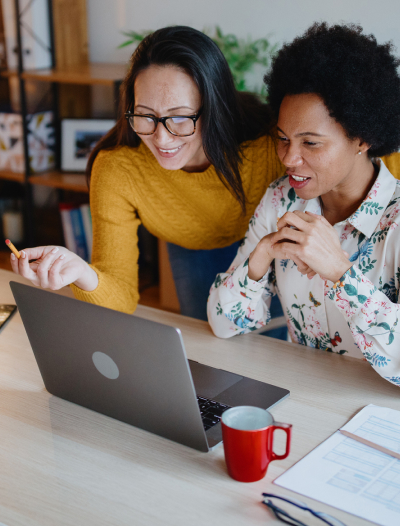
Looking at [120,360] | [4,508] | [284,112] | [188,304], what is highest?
[284,112]

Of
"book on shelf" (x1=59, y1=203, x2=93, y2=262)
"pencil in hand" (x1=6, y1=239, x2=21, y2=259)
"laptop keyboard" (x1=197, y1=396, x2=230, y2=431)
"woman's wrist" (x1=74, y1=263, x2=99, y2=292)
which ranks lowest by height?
"book on shelf" (x1=59, y1=203, x2=93, y2=262)

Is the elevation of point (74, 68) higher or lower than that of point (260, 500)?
higher

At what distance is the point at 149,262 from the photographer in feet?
10.7

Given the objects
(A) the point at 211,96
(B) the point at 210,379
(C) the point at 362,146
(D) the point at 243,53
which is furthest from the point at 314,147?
(D) the point at 243,53

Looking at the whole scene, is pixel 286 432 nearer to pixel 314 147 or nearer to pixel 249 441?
pixel 249 441

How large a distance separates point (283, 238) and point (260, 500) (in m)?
0.52

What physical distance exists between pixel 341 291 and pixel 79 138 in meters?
2.28

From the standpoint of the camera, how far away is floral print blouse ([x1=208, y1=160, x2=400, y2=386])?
1.05 metres

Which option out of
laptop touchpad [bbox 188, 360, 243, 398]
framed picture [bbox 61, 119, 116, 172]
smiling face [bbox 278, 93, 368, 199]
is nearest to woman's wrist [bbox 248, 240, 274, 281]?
smiling face [bbox 278, 93, 368, 199]

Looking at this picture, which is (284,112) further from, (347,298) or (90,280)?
(90,280)

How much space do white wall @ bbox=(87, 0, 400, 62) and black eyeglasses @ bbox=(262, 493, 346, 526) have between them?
190cm

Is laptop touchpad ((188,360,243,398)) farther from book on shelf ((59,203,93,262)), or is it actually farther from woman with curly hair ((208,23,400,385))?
book on shelf ((59,203,93,262))

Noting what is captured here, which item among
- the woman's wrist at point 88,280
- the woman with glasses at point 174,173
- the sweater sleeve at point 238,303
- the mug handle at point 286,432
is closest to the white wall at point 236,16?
the woman with glasses at point 174,173

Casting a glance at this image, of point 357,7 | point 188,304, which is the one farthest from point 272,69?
point 357,7
